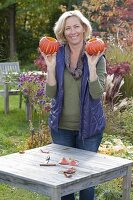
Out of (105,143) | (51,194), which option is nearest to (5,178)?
(51,194)

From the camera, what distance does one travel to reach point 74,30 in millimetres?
4719

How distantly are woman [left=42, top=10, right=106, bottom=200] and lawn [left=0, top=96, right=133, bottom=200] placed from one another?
1.13 m

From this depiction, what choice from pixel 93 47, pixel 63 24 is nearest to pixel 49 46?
pixel 63 24

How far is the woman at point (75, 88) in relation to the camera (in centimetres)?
469

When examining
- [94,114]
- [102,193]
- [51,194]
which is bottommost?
[102,193]

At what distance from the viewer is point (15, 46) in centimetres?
2320

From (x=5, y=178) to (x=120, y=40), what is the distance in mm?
9177

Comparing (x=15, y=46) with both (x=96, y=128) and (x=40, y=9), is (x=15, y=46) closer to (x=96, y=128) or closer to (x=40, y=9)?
(x=40, y=9)

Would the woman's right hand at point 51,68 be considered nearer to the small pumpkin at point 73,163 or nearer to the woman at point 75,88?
the woman at point 75,88

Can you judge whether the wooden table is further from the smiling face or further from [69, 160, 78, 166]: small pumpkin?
the smiling face

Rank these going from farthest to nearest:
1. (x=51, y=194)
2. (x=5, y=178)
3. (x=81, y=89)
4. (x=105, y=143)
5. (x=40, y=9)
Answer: (x=40, y=9), (x=105, y=143), (x=81, y=89), (x=5, y=178), (x=51, y=194)

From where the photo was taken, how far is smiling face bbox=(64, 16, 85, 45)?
472 cm

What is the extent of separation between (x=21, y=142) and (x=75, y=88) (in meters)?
4.15

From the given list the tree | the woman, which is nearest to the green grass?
the woman
